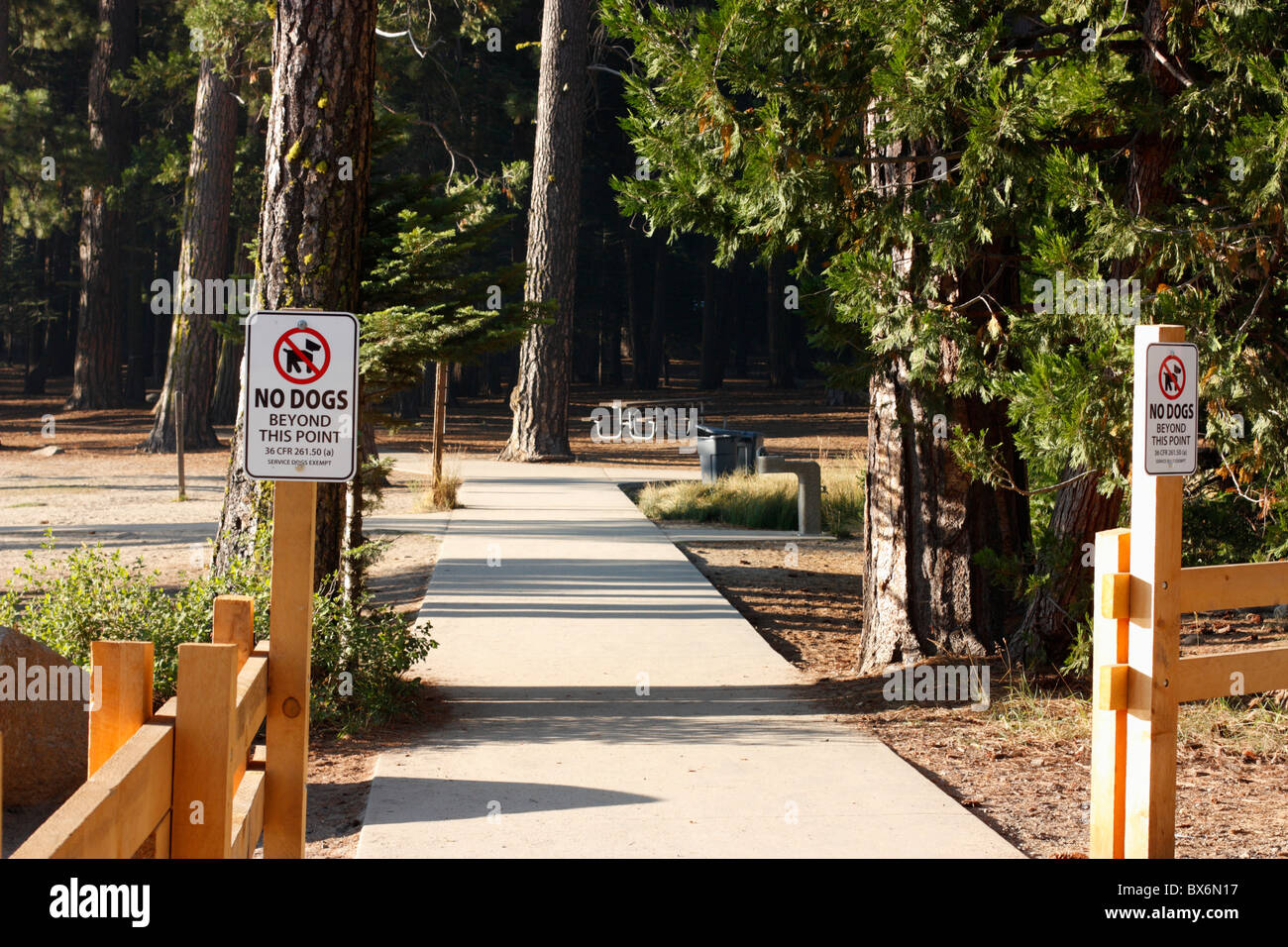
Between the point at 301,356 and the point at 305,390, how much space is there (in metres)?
0.10

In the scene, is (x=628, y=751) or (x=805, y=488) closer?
(x=628, y=751)

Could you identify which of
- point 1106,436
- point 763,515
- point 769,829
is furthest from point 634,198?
point 763,515

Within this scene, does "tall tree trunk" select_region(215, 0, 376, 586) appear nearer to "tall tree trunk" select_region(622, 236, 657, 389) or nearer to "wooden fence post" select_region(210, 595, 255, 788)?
"wooden fence post" select_region(210, 595, 255, 788)

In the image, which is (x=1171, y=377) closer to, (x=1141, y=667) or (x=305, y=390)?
(x=1141, y=667)

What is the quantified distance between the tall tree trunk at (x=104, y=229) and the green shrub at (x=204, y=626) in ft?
88.8

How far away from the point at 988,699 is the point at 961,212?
281 centimetres

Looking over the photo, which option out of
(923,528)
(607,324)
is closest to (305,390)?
(923,528)

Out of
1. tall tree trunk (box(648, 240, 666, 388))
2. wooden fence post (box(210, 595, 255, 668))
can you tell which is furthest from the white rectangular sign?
tall tree trunk (box(648, 240, 666, 388))

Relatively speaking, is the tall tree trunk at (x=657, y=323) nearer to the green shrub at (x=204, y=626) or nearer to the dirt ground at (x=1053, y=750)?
the dirt ground at (x=1053, y=750)

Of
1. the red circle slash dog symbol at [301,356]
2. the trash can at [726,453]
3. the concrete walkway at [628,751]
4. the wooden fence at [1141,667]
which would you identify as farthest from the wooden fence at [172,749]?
the trash can at [726,453]

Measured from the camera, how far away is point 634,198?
7.88 m

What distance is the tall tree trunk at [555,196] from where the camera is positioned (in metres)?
23.5

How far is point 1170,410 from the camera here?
4320 millimetres

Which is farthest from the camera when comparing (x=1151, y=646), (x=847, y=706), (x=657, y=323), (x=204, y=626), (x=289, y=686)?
(x=657, y=323)
